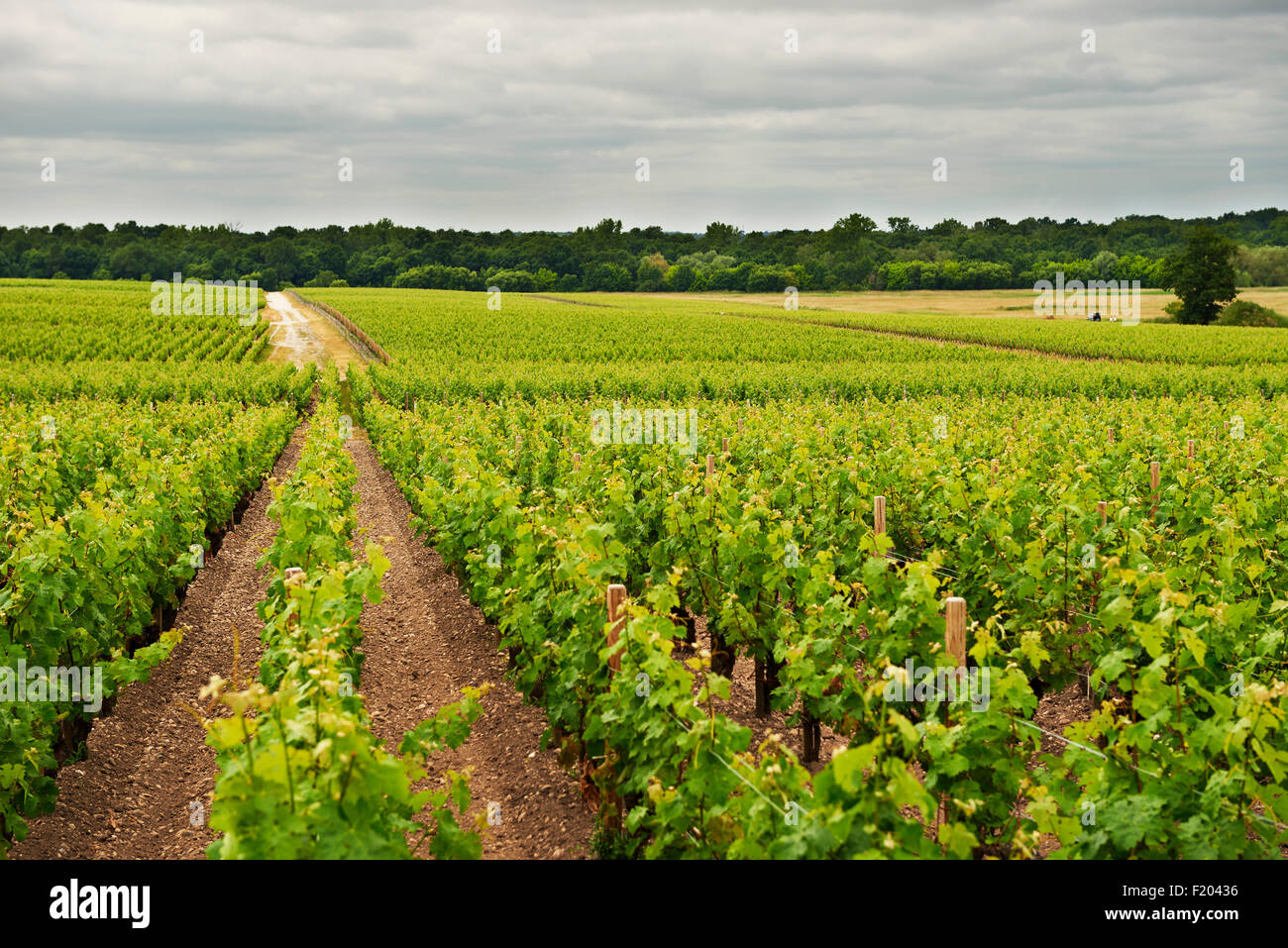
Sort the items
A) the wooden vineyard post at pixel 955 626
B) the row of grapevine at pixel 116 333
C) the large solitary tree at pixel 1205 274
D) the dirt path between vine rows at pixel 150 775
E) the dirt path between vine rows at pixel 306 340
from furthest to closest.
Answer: the large solitary tree at pixel 1205 274
the dirt path between vine rows at pixel 306 340
the row of grapevine at pixel 116 333
the dirt path between vine rows at pixel 150 775
the wooden vineyard post at pixel 955 626

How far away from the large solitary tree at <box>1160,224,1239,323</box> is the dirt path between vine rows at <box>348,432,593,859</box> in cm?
7109

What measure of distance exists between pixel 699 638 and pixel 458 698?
289 cm

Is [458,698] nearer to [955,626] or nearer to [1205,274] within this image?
[955,626]

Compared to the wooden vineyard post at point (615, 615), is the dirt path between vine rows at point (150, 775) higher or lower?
lower

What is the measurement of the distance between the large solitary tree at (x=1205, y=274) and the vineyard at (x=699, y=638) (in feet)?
193

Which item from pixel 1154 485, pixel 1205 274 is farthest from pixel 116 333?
pixel 1205 274

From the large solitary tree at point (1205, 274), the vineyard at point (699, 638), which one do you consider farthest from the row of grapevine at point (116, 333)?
the large solitary tree at point (1205, 274)

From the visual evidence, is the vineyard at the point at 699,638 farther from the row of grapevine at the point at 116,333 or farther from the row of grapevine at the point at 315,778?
the row of grapevine at the point at 116,333

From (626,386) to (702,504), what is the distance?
83.9ft

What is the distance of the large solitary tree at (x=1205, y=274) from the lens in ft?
220

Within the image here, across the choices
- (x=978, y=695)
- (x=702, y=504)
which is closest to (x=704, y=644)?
(x=702, y=504)

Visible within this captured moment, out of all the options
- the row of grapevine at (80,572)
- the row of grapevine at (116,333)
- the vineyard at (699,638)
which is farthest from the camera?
the row of grapevine at (116,333)

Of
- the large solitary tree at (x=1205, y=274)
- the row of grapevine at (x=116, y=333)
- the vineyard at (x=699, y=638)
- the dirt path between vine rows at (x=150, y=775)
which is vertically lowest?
the dirt path between vine rows at (x=150, y=775)
